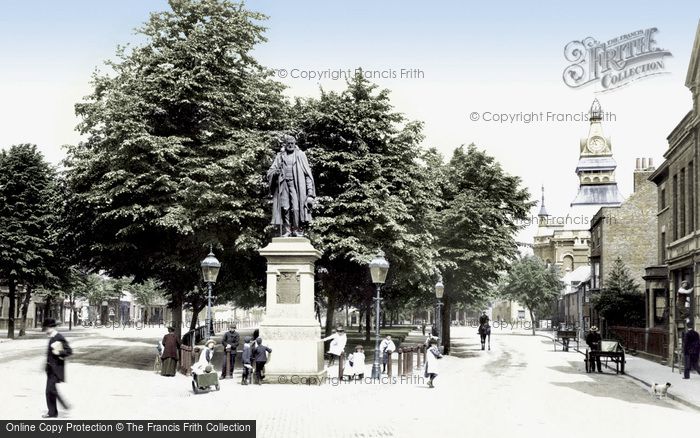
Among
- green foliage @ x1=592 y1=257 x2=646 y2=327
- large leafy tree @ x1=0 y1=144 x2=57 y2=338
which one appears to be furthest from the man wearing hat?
large leafy tree @ x1=0 y1=144 x2=57 y2=338

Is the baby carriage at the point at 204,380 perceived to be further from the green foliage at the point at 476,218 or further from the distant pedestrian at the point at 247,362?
the green foliage at the point at 476,218

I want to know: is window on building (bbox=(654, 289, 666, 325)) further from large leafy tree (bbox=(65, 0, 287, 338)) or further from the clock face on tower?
the clock face on tower

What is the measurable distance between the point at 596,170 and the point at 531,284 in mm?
62329

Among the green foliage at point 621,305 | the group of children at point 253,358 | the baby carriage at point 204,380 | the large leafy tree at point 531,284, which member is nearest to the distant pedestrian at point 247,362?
the group of children at point 253,358

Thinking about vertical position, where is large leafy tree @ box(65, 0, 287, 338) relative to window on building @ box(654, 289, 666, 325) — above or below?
above

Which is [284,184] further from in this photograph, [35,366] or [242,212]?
[35,366]

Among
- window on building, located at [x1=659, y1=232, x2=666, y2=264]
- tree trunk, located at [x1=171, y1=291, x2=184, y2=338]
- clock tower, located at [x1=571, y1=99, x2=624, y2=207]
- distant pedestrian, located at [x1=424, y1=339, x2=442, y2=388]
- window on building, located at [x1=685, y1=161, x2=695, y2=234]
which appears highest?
clock tower, located at [x1=571, y1=99, x2=624, y2=207]

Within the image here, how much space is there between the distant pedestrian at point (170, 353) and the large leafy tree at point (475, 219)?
17171mm

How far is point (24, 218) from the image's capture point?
50031 mm

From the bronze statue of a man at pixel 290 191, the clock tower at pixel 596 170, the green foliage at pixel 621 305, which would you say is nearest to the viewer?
the bronze statue of a man at pixel 290 191

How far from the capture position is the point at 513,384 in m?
23.2

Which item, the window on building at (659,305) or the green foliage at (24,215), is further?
the green foliage at (24,215)

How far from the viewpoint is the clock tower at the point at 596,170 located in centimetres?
14200

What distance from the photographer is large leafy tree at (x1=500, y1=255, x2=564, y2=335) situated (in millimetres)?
89188
